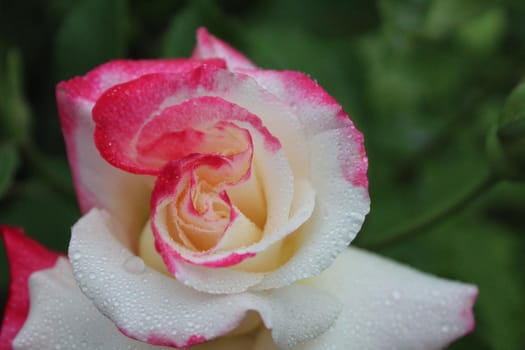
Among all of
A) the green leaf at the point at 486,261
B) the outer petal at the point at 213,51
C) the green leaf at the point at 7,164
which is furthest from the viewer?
the green leaf at the point at 486,261

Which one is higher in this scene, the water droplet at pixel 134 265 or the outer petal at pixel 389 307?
the water droplet at pixel 134 265

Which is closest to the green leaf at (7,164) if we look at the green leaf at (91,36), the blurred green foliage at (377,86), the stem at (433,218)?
the blurred green foliage at (377,86)

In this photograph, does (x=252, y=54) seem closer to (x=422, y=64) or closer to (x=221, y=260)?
(x=221, y=260)

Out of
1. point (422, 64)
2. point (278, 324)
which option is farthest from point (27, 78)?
point (278, 324)

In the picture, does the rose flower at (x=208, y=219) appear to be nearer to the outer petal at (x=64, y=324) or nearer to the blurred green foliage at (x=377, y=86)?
the outer petal at (x=64, y=324)

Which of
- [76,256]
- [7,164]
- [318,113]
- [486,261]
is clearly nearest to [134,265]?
[76,256]
